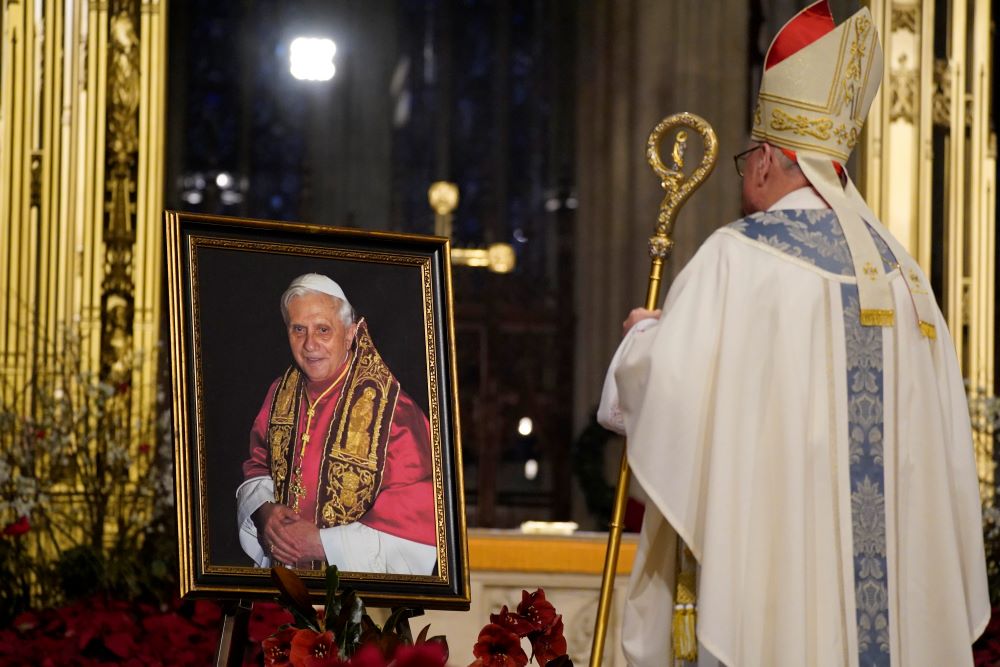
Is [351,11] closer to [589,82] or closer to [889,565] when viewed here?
[589,82]

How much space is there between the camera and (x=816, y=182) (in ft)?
12.1

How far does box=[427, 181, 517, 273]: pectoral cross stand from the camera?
7.97 m

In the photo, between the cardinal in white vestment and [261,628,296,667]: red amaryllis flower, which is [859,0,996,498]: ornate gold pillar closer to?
the cardinal in white vestment

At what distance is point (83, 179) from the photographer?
6488mm

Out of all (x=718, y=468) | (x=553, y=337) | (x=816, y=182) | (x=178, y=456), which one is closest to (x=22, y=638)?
(x=178, y=456)

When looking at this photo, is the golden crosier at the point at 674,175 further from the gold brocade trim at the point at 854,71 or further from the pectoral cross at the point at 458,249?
the pectoral cross at the point at 458,249

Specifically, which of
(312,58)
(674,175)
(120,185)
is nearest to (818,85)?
(674,175)

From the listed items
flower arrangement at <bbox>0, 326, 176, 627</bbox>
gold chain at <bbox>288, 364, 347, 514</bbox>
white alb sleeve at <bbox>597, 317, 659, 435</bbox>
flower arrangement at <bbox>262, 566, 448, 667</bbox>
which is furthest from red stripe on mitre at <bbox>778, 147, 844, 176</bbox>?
flower arrangement at <bbox>0, 326, 176, 627</bbox>

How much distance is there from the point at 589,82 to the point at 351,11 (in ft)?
5.21

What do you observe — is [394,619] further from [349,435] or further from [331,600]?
[349,435]

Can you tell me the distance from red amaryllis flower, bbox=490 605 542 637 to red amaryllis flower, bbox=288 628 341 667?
16.2 inches

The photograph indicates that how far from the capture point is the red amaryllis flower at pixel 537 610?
283cm

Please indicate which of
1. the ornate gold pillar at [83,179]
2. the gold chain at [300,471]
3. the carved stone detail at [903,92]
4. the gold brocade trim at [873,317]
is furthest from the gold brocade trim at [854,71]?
the ornate gold pillar at [83,179]

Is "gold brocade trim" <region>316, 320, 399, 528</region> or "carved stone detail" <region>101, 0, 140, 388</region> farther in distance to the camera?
"carved stone detail" <region>101, 0, 140, 388</region>
